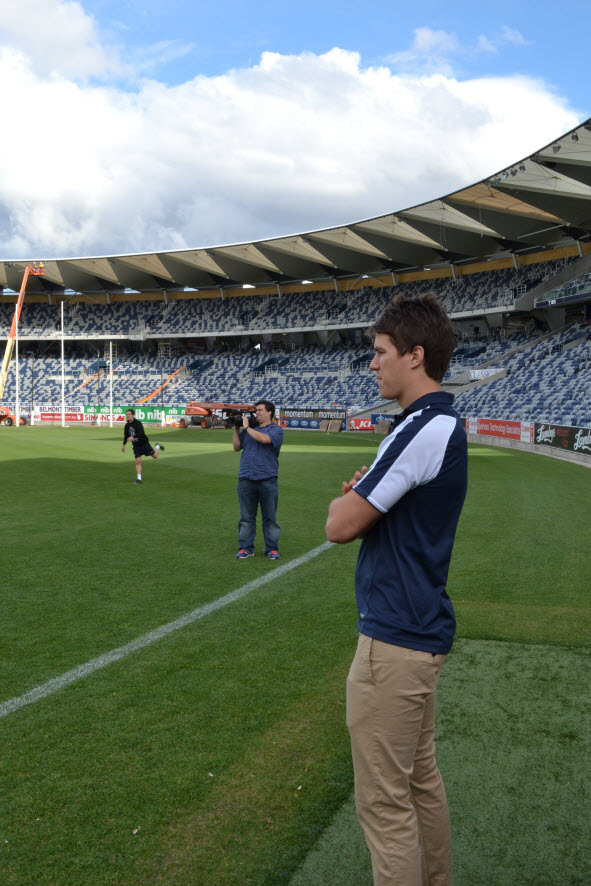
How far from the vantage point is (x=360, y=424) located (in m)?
50.0

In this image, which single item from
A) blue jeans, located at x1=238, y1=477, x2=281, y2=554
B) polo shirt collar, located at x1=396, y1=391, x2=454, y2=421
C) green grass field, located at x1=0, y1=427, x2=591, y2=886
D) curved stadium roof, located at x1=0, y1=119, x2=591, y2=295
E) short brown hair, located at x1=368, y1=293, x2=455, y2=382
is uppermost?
curved stadium roof, located at x1=0, y1=119, x2=591, y2=295

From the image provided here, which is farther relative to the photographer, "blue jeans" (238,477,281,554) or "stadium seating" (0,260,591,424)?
"stadium seating" (0,260,591,424)

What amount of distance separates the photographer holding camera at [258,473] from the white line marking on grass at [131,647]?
68 centimetres

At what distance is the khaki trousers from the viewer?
2.27 metres

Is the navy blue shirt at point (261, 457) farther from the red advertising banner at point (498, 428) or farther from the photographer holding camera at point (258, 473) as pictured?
the red advertising banner at point (498, 428)

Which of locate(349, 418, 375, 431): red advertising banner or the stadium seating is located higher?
the stadium seating

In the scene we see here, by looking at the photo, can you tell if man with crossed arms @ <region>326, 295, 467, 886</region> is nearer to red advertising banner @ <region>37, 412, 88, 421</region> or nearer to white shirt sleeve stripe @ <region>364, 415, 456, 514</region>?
white shirt sleeve stripe @ <region>364, 415, 456, 514</region>

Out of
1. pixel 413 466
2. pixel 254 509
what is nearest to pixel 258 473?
pixel 254 509

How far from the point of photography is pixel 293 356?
68.8 meters

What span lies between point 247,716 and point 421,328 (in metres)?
3.13

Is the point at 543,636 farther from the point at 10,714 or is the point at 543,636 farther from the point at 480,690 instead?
the point at 10,714

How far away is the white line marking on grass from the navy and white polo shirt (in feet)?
10.8

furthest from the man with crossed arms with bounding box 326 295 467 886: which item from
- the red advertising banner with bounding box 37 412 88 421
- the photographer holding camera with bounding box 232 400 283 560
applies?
the red advertising banner with bounding box 37 412 88 421

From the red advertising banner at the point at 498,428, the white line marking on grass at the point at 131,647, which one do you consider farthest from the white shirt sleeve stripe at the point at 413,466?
the red advertising banner at the point at 498,428
